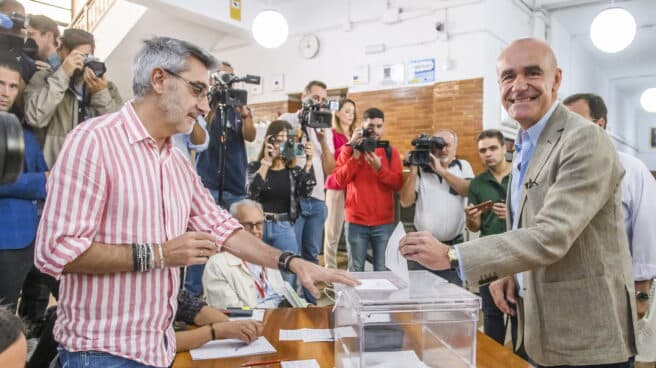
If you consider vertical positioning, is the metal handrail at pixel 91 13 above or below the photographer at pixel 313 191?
above

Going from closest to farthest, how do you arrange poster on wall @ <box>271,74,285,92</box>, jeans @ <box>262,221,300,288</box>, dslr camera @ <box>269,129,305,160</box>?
jeans @ <box>262,221,300,288</box> → dslr camera @ <box>269,129,305,160</box> → poster on wall @ <box>271,74,285,92</box>

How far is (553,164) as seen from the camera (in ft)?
4.47

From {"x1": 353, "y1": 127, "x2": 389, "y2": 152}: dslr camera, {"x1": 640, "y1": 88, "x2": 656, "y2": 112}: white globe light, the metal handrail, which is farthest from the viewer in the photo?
{"x1": 640, "y1": 88, "x2": 656, "y2": 112}: white globe light

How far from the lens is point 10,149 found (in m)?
0.84

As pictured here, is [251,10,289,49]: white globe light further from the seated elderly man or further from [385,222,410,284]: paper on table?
[385,222,410,284]: paper on table

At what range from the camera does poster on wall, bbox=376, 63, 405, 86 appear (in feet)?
21.5

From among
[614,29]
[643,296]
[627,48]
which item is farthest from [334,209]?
[627,48]

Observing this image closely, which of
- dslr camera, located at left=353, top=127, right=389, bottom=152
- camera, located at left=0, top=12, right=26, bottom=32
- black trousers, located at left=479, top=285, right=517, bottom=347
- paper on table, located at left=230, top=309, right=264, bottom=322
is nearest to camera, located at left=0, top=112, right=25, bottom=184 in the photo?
paper on table, located at left=230, top=309, right=264, bottom=322

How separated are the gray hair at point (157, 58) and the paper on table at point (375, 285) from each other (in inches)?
28.1

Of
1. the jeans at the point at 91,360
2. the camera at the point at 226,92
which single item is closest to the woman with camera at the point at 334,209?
the camera at the point at 226,92

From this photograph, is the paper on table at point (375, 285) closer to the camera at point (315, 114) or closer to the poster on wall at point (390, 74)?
the camera at point (315, 114)

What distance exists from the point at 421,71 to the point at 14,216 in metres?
5.26

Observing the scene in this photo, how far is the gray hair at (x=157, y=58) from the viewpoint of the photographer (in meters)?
1.23

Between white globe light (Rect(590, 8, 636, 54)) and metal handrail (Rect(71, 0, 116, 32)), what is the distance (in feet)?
20.6
